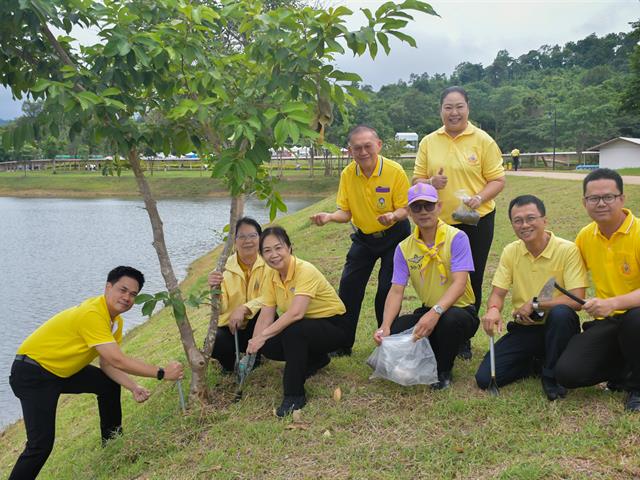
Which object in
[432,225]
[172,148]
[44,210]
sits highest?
[172,148]

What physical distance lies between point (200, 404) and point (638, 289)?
9.69 ft

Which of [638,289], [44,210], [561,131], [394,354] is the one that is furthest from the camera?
[561,131]

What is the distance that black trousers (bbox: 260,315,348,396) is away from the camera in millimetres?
4008

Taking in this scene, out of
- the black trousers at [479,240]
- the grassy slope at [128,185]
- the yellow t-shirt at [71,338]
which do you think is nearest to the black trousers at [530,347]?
the black trousers at [479,240]

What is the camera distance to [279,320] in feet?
13.1

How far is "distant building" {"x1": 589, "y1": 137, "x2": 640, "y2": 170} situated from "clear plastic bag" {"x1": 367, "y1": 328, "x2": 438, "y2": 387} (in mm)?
36250

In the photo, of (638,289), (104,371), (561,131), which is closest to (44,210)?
(104,371)

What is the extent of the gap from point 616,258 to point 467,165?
1225mm

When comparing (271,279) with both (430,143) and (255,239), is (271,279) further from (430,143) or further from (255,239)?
(430,143)

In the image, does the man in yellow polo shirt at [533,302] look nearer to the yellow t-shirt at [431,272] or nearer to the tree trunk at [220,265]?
the yellow t-shirt at [431,272]

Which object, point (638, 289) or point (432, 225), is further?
point (432, 225)

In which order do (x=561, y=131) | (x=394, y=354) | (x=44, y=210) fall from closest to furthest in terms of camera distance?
(x=394, y=354), (x=44, y=210), (x=561, y=131)

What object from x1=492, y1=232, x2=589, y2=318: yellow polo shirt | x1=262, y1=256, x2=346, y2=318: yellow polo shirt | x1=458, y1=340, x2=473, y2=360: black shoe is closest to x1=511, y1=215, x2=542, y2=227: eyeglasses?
x1=492, y1=232, x2=589, y2=318: yellow polo shirt

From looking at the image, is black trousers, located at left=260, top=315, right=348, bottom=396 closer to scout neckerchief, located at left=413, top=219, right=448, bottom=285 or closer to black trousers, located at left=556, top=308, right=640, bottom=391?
scout neckerchief, located at left=413, top=219, right=448, bottom=285
